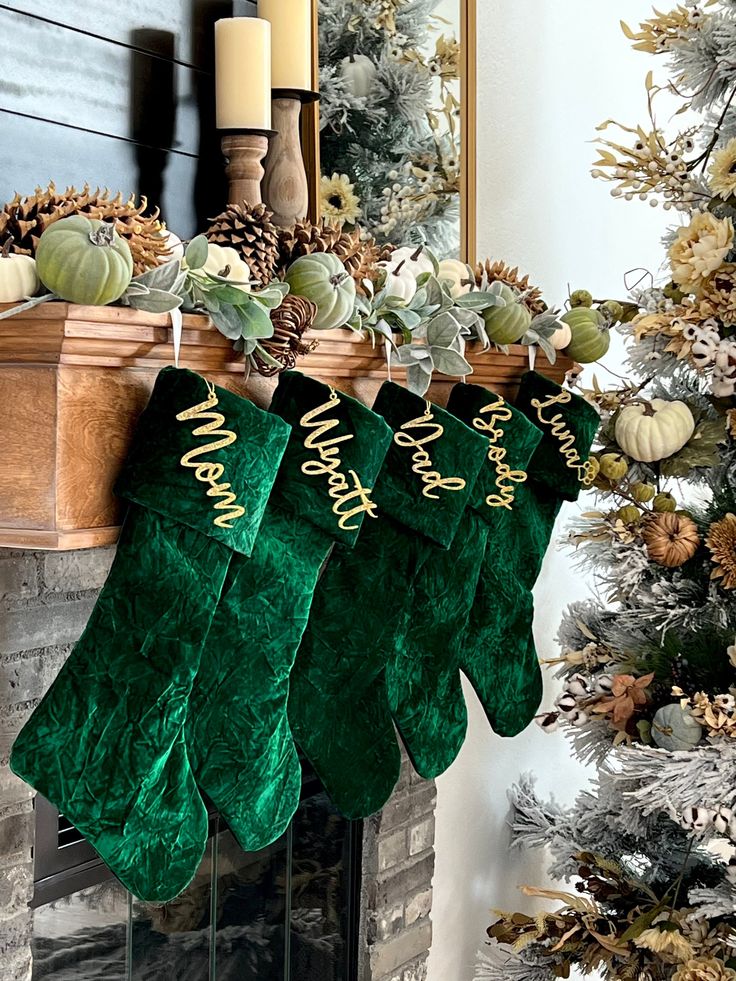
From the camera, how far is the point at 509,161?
2146 millimetres

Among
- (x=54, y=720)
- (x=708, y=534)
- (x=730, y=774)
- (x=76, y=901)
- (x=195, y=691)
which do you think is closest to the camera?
(x=54, y=720)

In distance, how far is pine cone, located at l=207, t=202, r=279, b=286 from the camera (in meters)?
1.14

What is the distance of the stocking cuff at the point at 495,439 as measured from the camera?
150 cm

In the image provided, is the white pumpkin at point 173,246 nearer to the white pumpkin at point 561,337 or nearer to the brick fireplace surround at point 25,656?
the brick fireplace surround at point 25,656

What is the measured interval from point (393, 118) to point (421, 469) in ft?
2.09

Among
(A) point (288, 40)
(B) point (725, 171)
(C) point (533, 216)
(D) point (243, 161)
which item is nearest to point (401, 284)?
(D) point (243, 161)

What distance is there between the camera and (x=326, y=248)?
1.21 meters

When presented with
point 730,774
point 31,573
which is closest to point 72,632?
point 31,573

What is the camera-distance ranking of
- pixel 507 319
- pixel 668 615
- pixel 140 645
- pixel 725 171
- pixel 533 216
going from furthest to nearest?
1. pixel 533 216
2. pixel 668 615
3. pixel 725 171
4. pixel 507 319
5. pixel 140 645

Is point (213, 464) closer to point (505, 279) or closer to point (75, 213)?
point (75, 213)

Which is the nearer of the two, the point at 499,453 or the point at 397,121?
the point at 499,453

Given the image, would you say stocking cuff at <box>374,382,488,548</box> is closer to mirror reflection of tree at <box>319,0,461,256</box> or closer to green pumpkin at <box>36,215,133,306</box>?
mirror reflection of tree at <box>319,0,461,256</box>

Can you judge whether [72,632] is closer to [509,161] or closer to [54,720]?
[54,720]

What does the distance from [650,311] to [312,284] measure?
2.45 ft
